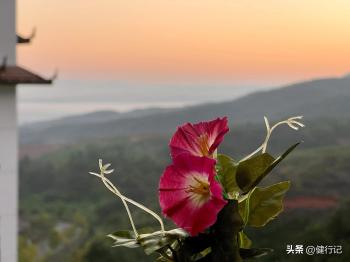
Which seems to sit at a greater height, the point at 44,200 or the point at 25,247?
the point at 44,200

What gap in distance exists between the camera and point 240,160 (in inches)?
17.5

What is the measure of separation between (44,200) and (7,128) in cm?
569

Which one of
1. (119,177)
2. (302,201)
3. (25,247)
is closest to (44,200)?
(25,247)

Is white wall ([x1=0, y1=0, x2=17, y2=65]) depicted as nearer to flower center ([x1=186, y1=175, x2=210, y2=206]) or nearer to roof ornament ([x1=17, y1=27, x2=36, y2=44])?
roof ornament ([x1=17, y1=27, x2=36, y2=44])

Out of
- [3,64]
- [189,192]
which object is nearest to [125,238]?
[189,192]

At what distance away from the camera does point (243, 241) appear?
0.48 metres

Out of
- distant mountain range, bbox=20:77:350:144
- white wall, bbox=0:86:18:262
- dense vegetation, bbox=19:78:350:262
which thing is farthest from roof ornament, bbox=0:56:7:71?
distant mountain range, bbox=20:77:350:144

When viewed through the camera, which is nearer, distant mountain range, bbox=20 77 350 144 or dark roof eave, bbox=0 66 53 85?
dark roof eave, bbox=0 66 53 85

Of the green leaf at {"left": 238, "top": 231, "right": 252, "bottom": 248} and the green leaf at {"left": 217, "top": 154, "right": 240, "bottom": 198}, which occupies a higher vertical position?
the green leaf at {"left": 217, "top": 154, "right": 240, "bottom": 198}

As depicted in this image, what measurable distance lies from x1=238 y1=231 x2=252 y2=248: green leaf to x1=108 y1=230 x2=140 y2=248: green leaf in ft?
0.24

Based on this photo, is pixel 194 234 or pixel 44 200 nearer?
pixel 194 234

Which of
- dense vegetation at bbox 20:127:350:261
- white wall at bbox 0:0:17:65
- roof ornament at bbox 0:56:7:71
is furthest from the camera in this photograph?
dense vegetation at bbox 20:127:350:261

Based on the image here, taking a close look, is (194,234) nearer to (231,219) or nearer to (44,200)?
(231,219)

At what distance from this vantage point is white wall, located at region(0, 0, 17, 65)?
394cm
